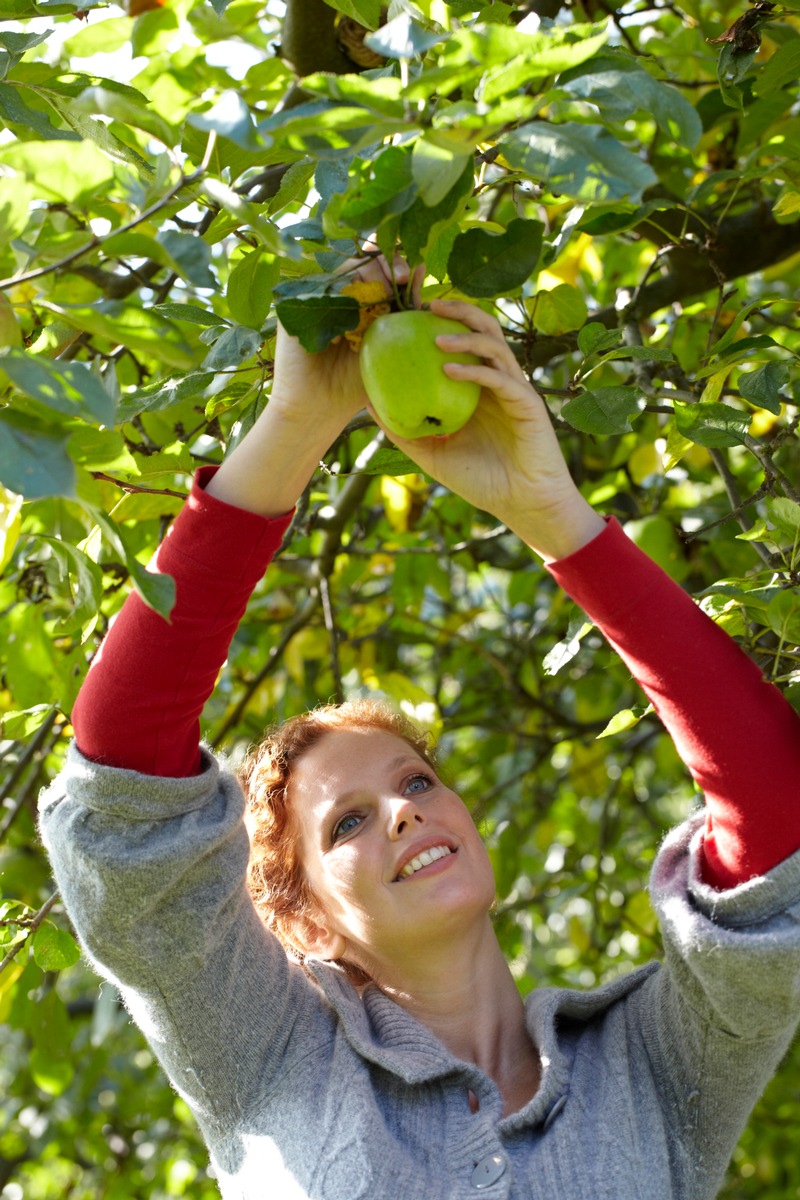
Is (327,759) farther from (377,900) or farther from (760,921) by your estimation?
(760,921)

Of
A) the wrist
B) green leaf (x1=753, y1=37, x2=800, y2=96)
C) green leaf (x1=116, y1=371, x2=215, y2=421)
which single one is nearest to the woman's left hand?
the wrist

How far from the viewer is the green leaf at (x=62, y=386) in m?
0.86

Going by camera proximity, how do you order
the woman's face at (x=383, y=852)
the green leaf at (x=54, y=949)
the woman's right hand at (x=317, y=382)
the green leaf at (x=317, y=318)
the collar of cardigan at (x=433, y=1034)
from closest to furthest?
the green leaf at (x=317, y=318) → the woman's right hand at (x=317, y=382) → the collar of cardigan at (x=433, y=1034) → the woman's face at (x=383, y=852) → the green leaf at (x=54, y=949)

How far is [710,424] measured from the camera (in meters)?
1.39

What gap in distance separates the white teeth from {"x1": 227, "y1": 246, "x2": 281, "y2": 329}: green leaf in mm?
668

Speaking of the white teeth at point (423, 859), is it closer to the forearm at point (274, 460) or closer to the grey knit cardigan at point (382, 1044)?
the grey knit cardigan at point (382, 1044)

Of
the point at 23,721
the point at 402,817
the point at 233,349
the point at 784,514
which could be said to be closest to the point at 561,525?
the point at 784,514

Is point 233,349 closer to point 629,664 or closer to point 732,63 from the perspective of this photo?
point 629,664

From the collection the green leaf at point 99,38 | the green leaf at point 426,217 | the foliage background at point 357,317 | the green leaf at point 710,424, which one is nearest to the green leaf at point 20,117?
the foliage background at point 357,317

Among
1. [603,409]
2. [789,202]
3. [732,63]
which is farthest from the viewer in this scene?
[789,202]

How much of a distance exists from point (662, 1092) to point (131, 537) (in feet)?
3.61

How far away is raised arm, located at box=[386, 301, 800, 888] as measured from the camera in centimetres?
121

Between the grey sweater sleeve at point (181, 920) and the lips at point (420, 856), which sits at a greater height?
the grey sweater sleeve at point (181, 920)

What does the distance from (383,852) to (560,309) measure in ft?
2.37
